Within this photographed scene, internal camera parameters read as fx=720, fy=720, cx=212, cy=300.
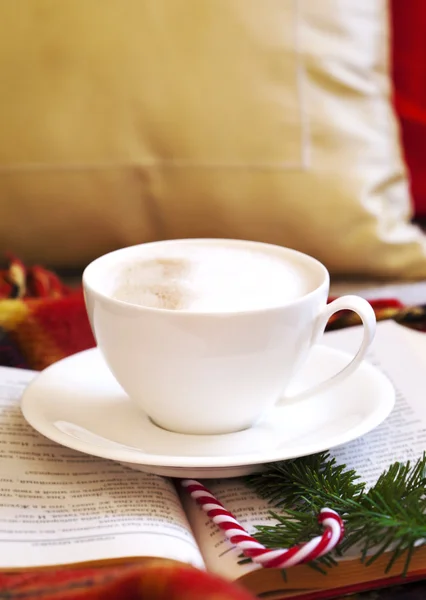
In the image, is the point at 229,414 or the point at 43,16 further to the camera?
the point at 43,16

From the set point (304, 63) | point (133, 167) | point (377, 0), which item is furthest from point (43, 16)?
point (377, 0)

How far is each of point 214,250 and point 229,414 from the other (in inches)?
5.7

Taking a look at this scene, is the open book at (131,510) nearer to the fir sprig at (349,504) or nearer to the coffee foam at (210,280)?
the fir sprig at (349,504)

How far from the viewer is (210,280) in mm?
518

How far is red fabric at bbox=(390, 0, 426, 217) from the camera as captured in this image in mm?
1047

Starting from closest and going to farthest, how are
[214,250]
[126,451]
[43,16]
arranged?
[126,451] → [214,250] → [43,16]

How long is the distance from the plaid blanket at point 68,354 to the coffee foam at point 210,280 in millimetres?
173

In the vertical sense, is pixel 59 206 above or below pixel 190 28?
below

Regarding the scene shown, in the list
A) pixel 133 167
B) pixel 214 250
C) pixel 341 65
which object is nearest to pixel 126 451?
pixel 214 250

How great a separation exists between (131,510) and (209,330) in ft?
0.40

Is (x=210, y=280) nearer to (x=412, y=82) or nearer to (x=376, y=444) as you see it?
(x=376, y=444)

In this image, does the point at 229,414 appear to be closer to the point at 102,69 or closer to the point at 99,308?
the point at 99,308

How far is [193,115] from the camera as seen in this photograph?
0.84 meters

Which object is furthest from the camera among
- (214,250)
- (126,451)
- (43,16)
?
(43,16)
